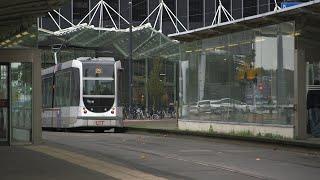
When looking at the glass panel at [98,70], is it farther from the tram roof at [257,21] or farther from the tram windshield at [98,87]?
the tram roof at [257,21]

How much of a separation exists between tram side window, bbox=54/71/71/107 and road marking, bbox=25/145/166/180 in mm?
14381

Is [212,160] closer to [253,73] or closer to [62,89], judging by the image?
[253,73]

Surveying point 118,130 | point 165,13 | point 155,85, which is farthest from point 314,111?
point 165,13

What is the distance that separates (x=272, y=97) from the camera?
2553 centimetres

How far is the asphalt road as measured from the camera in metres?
14.2

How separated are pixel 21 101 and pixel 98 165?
686cm

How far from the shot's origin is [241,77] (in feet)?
92.7

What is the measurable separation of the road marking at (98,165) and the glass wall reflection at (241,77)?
375 inches

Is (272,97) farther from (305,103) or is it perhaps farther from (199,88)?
(199,88)

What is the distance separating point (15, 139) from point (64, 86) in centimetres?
1396

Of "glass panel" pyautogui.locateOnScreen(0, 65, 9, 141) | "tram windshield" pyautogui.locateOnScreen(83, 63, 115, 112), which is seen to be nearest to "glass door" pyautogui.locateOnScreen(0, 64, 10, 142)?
"glass panel" pyautogui.locateOnScreen(0, 65, 9, 141)

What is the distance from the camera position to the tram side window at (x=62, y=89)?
3412 cm

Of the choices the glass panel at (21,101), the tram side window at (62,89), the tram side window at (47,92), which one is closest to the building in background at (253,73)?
the tram side window at (62,89)

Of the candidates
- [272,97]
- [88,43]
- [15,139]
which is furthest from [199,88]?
[88,43]
